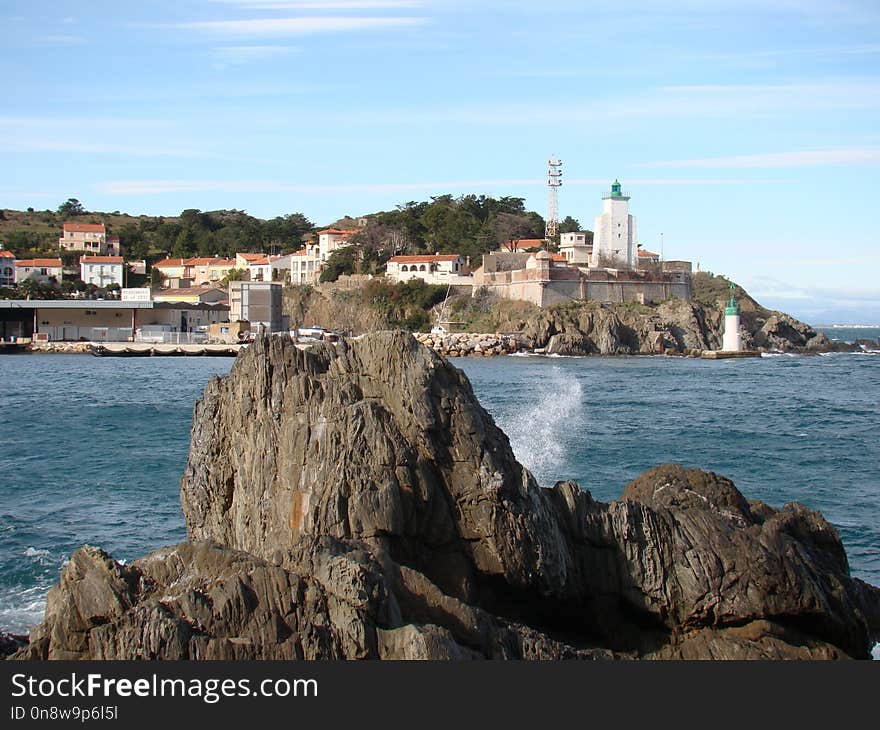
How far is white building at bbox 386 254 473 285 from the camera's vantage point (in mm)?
86688

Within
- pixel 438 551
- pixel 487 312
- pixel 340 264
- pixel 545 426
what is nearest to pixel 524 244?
pixel 340 264

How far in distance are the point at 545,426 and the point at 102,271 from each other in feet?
279

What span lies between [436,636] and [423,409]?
3.05 m

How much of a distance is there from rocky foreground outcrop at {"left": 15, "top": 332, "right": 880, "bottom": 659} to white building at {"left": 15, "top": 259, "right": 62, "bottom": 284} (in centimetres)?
9160

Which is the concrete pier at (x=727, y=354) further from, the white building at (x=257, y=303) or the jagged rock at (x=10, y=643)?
the jagged rock at (x=10, y=643)

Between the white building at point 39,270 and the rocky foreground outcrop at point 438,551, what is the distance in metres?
91.6

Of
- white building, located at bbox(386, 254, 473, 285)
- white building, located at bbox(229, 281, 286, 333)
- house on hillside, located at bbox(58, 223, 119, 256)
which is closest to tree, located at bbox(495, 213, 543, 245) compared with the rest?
white building, located at bbox(386, 254, 473, 285)

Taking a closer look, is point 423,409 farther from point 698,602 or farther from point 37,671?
point 37,671

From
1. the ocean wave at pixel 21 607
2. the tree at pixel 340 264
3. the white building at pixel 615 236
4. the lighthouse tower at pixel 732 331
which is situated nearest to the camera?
the ocean wave at pixel 21 607

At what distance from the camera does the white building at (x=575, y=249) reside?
85.6m

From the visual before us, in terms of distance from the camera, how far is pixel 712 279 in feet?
329

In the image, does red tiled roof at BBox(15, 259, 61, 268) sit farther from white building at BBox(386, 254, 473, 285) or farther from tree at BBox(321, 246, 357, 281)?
white building at BBox(386, 254, 473, 285)

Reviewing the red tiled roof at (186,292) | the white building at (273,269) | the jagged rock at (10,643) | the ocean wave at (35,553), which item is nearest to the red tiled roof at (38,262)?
the red tiled roof at (186,292)

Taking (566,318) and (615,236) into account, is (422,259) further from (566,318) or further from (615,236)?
(566,318)
